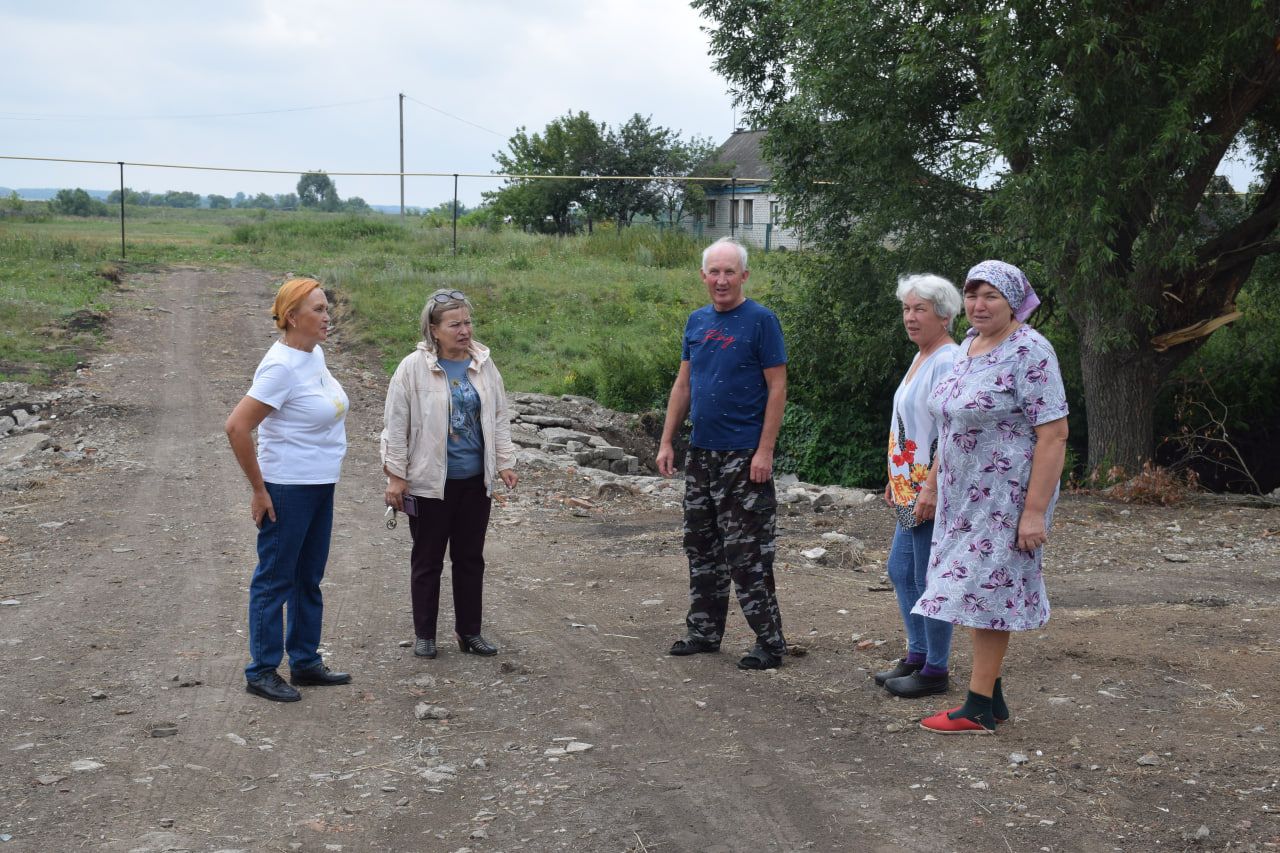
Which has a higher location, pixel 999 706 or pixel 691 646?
pixel 999 706

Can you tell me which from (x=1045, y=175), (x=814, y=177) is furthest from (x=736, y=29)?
(x=1045, y=175)

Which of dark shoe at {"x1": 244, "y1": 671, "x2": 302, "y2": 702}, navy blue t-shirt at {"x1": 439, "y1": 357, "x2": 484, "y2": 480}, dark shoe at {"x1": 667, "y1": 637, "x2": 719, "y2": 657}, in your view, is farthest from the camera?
dark shoe at {"x1": 667, "y1": 637, "x2": 719, "y2": 657}

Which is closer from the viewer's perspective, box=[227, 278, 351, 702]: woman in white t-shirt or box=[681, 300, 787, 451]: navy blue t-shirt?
box=[227, 278, 351, 702]: woman in white t-shirt

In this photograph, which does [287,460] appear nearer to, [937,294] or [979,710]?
[937,294]

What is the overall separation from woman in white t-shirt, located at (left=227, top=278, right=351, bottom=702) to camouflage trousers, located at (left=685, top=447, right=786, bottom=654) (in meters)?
1.76

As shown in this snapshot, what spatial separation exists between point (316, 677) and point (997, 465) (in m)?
3.26

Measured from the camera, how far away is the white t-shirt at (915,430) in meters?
4.92

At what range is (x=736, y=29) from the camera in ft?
61.1

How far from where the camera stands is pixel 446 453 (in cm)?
558

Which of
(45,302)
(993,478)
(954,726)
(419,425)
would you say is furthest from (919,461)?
(45,302)

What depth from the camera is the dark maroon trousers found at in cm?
568

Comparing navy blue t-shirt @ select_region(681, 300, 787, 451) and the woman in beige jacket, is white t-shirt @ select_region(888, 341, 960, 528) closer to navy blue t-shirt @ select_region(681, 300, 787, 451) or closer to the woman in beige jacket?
navy blue t-shirt @ select_region(681, 300, 787, 451)

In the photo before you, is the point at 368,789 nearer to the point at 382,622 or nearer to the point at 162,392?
the point at 382,622

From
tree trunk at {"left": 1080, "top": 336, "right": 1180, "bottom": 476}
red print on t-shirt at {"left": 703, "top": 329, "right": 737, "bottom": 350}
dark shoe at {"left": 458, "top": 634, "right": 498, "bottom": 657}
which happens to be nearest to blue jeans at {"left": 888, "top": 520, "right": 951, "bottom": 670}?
red print on t-shirt at {"left": 703, "top": 329, "right": 737, "bottom": 350}
